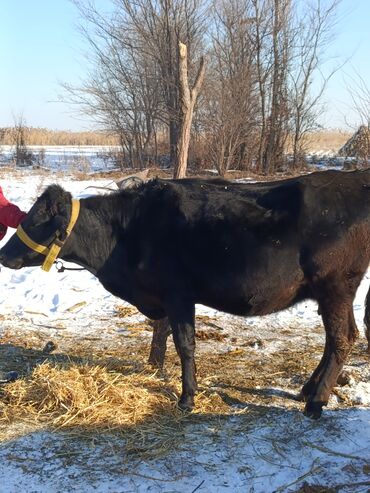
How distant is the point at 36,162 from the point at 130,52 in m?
6.20

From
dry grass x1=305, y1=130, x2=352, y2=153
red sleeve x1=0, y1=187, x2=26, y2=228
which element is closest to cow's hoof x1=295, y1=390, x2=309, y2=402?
red sleeve x1=0, y1=187, x2=26, y2=228

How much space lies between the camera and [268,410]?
172 inches

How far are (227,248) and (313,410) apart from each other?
1.37 meters

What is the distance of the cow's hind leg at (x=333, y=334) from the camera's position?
4.27 m

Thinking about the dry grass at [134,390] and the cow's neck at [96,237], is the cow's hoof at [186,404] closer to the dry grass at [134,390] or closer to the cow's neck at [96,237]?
the dry grass at [134,390]

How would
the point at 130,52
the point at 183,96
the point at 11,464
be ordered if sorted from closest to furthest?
the point at 11,464, the point at 183,96, the point at 130,52

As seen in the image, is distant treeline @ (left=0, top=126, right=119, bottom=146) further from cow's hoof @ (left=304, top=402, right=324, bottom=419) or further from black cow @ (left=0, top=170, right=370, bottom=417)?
cow's hoof @ (left=304, top=402, right=324, bottom=419)

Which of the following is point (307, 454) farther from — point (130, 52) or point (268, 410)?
point (130, 52)

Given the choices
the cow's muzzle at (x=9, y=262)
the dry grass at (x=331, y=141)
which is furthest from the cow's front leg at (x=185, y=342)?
the dry grass at (x=331, y=141)

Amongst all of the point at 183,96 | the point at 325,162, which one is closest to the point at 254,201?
the point at 183,96

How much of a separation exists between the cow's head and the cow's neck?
132 mm

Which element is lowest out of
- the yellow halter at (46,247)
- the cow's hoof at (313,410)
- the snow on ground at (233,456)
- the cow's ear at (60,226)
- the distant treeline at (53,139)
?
the snow on ground at (233,456)

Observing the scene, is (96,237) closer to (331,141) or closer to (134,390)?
(134,390)

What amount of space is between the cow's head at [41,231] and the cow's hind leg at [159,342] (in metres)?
1.25
